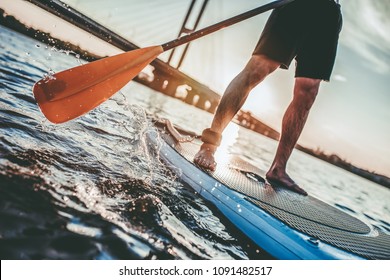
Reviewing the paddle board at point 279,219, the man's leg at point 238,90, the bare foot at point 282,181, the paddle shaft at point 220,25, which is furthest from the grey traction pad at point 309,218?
the paddle shaft at point 220,25

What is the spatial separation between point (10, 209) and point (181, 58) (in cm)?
2653

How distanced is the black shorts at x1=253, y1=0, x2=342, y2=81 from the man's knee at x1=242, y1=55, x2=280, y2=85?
38mm

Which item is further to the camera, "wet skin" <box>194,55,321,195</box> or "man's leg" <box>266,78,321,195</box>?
"man's leg" <box>266,78,321,195</box>

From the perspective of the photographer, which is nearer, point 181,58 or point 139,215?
point 139,215

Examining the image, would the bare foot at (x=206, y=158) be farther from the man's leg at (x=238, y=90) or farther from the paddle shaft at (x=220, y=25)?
the paddle shaft at (x=220, y=25)

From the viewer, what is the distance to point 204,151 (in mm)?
1969

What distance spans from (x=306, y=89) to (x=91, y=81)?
151cm

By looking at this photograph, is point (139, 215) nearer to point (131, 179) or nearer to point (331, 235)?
point (131, 179)

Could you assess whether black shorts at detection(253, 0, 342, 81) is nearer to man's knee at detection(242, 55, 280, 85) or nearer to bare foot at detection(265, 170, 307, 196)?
man's knee at detection(242, 55, 280, 85)

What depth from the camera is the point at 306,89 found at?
2.15m

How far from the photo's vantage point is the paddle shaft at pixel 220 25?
2057 mm

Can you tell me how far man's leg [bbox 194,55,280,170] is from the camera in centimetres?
201

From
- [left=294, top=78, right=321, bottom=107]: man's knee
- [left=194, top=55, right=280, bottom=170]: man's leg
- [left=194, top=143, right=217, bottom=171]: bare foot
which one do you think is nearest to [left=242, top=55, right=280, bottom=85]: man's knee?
[left=194, top=55, right=280, bottom=170]: man's leg
